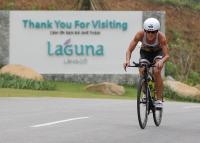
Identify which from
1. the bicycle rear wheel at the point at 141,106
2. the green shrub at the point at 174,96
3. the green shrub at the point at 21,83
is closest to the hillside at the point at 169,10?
the green shrub at the point at 174,96

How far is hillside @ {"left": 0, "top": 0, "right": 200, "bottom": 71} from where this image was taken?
50625 millimetres

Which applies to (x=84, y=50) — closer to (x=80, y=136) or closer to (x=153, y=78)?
(x=153, y=78)

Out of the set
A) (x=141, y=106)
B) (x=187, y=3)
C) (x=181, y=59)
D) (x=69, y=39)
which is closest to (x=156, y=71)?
(x=141, y=106)

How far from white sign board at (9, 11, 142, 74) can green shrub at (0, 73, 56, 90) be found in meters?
3.69

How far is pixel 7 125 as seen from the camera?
9.38 meters

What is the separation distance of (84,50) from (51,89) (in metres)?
5.07

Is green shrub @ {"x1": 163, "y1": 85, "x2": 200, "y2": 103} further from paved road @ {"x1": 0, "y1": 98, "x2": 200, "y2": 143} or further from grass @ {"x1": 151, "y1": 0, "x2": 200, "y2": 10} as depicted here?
grass @ {"x1": 151, "y1": 0, "x2": 200, "y2": 10}

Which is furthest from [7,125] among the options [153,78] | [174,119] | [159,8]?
[159,8]

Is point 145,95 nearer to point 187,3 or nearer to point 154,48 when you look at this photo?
point 154,48

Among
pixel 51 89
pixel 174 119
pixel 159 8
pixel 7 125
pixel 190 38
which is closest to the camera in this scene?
pixel 7 125

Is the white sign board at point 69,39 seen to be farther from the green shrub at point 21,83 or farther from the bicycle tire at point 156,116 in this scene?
the bicycle tire at point 156,116

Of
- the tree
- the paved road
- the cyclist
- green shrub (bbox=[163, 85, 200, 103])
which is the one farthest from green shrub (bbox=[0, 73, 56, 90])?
the cyclist

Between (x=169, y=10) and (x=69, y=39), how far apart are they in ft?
98.8

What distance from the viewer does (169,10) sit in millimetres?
57938
